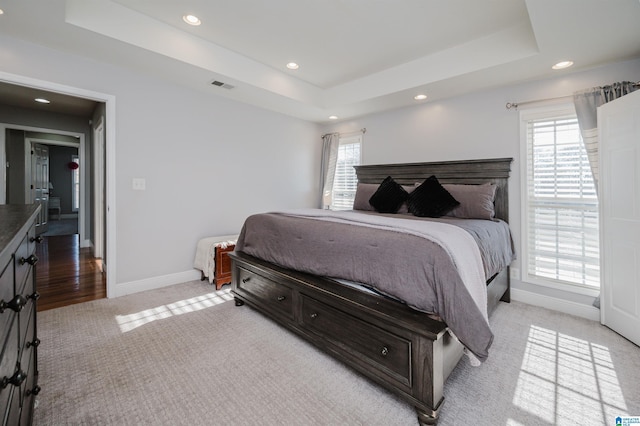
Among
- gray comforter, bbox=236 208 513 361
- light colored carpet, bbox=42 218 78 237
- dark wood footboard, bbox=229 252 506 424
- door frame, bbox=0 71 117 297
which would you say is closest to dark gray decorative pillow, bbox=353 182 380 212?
gray comforter, bbox=236 208 513 361

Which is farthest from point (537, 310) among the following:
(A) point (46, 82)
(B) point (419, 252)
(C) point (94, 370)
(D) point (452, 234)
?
(A) point (46, 82)

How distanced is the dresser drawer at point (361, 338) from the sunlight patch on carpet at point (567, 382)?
2.31 ft

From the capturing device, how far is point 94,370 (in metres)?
1.84

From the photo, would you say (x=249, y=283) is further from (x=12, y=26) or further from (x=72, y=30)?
(x=12, y=26)

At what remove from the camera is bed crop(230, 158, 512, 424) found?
4.67 feet

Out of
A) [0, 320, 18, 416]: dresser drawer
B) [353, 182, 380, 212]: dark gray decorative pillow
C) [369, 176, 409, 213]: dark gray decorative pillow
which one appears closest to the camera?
[0, 320, 18, 416]: dresser drawer

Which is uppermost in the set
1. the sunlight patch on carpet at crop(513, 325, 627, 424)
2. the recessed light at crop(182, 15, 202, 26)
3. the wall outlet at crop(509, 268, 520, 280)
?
the recessed light at crop(182, 15, 202, 26)

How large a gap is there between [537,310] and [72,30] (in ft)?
16.1

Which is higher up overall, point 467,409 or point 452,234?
point 452,234

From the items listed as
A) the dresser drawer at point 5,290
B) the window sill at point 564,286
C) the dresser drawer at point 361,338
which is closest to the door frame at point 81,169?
the dresser drawer at point 361,338

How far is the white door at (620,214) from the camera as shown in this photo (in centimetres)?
219

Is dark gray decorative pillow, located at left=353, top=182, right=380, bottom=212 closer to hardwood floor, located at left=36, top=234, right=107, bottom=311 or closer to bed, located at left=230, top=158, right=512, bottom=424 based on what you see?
bed, located at left=230, top=158, right=512, bottom=424

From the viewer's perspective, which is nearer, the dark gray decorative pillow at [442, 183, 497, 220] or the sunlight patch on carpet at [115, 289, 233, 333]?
the sunlight patch on carpet at [115, 289, 233, 333]

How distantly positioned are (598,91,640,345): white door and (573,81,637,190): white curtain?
0.47 ft
